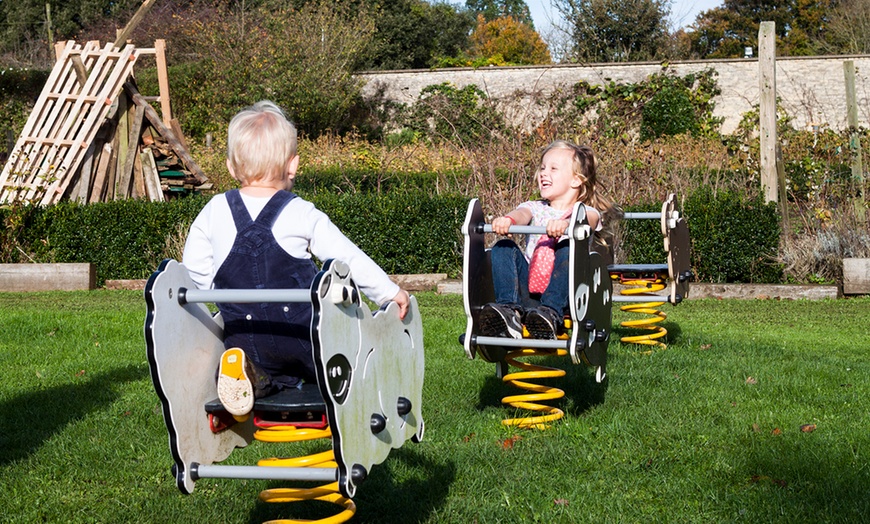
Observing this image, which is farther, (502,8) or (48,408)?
(502,8)

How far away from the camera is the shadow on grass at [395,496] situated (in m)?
3.79

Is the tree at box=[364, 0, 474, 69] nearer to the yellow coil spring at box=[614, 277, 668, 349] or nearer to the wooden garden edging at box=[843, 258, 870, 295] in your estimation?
the wooden garden edging at box=[843, 258, 870, 295]

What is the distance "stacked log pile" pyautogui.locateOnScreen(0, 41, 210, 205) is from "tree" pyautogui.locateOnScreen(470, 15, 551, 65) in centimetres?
3411

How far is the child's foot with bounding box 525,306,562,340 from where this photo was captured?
14.8 ft

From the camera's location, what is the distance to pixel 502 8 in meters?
78.1

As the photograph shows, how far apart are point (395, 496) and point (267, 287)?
1274mm

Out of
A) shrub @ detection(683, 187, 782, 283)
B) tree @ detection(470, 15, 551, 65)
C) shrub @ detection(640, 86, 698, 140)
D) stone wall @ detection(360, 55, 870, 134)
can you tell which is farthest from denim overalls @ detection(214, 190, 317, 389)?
tree @ detection(470, 15, 551, 65)

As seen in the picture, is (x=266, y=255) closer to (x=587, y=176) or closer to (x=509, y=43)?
(x=587, y=176)

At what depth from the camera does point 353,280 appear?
9.73 feet

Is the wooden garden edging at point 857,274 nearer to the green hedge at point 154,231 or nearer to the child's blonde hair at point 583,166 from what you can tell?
the green hedge at point 154,231

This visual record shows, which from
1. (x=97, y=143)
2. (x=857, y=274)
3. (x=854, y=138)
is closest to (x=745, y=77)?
(x=854, y=138)

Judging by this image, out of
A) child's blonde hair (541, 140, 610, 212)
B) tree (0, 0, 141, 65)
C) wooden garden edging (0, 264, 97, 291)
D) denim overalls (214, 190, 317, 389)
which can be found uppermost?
tree (0, 0, 141, 65)

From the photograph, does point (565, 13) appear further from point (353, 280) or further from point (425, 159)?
point (353, 280)

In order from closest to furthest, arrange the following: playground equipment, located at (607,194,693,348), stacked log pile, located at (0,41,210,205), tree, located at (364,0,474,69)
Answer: playground equipment, located at (607,194,693,348)
stacked log pile, located at (0,41,210,205)
tree, located at (364,0,474,69)
